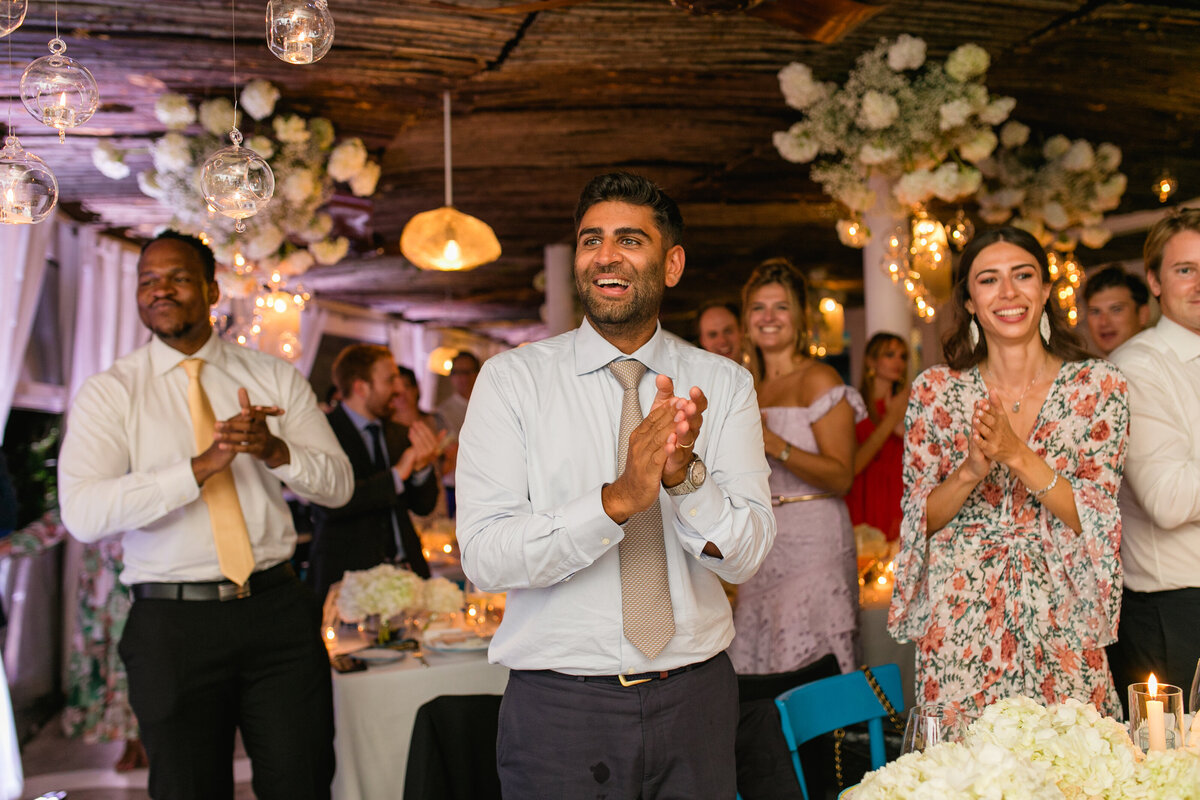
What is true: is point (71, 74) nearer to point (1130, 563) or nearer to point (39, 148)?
point (1130, 563)

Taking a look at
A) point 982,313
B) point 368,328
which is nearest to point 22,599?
point 982,313

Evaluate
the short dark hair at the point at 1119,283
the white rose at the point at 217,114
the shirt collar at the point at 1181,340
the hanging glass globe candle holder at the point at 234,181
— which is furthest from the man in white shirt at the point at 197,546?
the short dark hair at the point at 1119,283

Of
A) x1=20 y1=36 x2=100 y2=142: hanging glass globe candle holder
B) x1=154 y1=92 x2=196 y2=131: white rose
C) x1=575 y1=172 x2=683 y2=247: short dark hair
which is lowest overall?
x1=575 y1=172 x2=683 y2=247: short dark hair

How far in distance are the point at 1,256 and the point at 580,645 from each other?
4.95 metres

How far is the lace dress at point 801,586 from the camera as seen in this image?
11.0 ft

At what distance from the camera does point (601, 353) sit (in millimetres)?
2004

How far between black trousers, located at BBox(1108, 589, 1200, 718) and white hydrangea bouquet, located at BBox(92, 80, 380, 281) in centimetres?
412

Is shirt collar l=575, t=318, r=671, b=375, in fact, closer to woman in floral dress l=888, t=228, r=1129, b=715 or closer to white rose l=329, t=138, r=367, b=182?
woman in floral dress l=888, t=228, r=1129, b=715

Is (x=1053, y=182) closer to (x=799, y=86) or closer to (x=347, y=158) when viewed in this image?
(x=799, y=86)

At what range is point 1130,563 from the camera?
2.54 metres

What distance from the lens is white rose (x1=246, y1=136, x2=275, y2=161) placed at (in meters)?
4.84

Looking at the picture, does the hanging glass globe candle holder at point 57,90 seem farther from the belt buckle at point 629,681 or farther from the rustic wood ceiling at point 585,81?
the belt buckle at point 629,681

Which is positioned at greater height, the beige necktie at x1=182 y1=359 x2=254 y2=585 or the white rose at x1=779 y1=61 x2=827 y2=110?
the white rose at x1=779 y1=61 x2=827 y2=110

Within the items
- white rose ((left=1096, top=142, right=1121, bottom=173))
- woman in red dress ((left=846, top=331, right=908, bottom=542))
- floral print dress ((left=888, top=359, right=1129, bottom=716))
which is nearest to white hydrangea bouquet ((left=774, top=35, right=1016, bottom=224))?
woman in red dress ((left=846, top=331, right=908, bottom=542))
